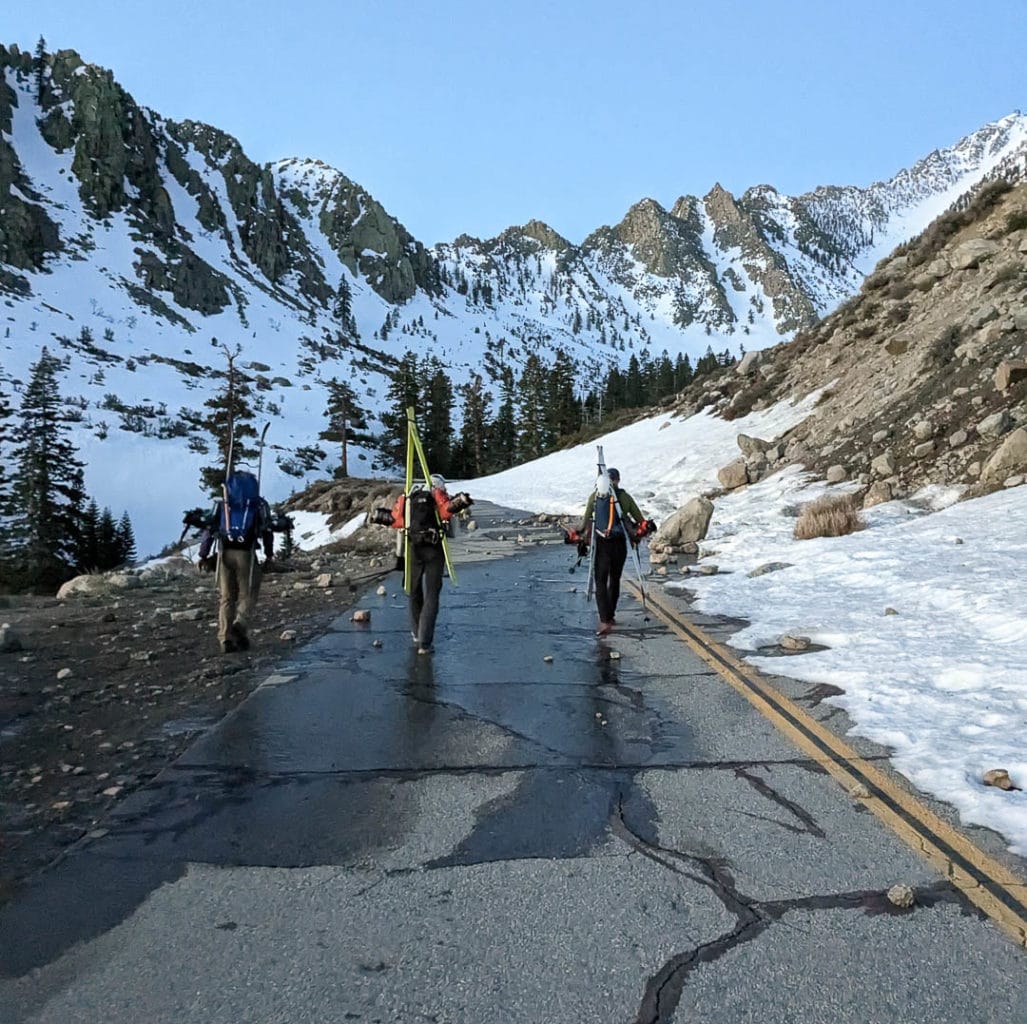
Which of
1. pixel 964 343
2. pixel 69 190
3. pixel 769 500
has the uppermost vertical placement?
pixel 69 190

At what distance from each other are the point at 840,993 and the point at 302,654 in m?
6.21

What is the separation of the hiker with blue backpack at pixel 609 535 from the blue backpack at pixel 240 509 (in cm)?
376

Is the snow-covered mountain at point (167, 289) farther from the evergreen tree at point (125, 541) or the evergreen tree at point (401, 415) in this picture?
the evergreen tree at point (401, 415)

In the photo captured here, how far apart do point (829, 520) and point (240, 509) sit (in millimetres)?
10853

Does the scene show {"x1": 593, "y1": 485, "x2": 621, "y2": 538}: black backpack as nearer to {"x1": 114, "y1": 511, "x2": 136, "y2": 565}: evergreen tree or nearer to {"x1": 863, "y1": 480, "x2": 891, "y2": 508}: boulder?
{"x1": 863, "y1": 480, "x2": 891, "y2": 508}: boulder

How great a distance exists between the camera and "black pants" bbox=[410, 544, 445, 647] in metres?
8.01

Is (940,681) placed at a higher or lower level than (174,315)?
lower

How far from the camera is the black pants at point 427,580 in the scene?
26.3 feet

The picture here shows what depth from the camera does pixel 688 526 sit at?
17000 mm

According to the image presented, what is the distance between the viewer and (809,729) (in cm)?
514

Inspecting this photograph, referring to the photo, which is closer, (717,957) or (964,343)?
(717,957)

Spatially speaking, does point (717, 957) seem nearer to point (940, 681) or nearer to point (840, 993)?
point (840, 993)

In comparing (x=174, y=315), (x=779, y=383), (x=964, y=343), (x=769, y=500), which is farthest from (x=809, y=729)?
(x=174, y=315)

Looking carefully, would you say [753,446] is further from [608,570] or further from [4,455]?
[4,455]
